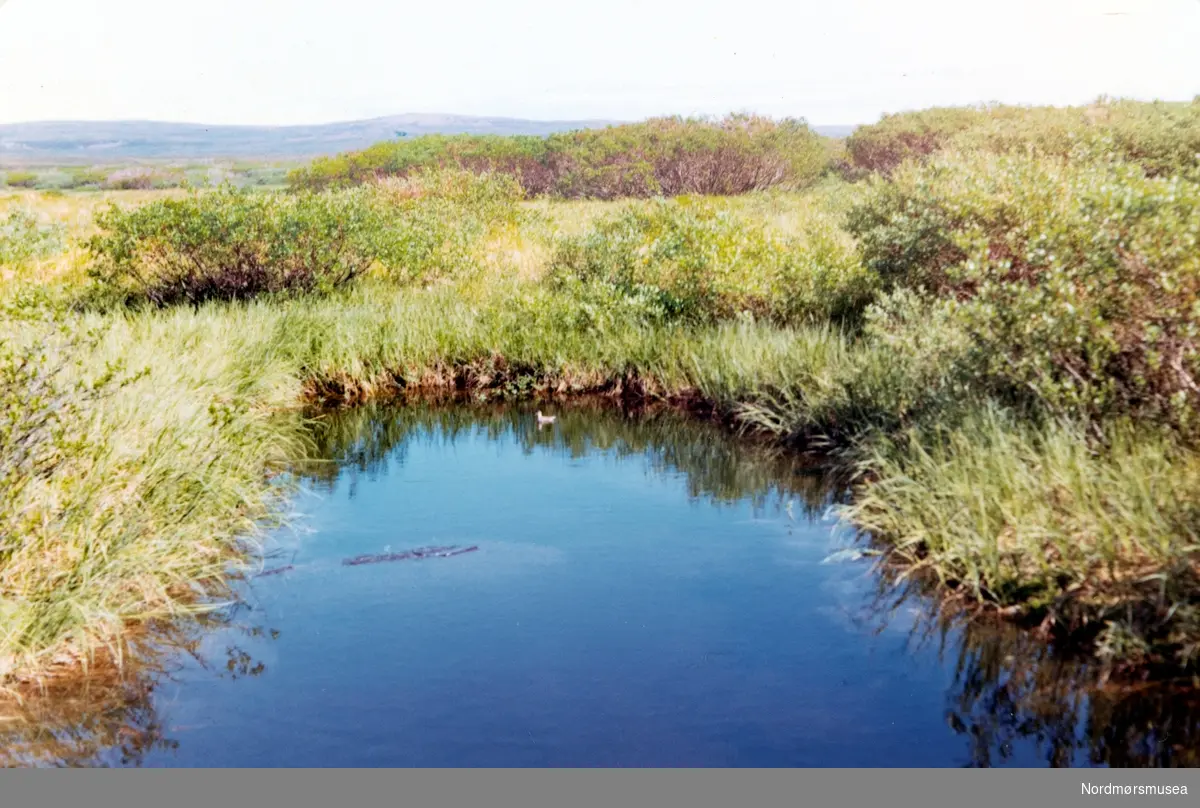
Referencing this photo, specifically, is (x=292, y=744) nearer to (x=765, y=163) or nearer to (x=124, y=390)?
(x=124, y=390)

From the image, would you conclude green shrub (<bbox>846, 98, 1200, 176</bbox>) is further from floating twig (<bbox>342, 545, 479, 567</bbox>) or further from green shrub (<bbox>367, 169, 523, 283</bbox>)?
floating twig (<bbox>342, 545, 479, 567</bbox>)

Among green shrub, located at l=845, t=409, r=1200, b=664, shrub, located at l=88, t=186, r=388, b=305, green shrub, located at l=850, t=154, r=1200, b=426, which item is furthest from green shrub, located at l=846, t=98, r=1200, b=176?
green shrub, located at l=845, t=409, r=1200, b=664

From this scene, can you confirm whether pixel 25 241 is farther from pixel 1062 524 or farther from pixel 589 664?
pixel 1062 524

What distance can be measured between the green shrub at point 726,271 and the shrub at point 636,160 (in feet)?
66.9

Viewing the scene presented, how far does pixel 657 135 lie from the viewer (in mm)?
38906

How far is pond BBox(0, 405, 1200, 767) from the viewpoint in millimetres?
5156

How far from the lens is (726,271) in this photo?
1308cm

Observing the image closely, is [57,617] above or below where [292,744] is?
above

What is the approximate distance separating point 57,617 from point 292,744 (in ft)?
4.81

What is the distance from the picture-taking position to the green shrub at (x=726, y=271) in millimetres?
12688

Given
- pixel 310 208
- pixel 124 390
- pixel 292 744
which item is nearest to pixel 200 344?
pixel 124 390

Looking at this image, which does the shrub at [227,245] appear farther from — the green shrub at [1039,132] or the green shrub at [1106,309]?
the green shrub at [1106,309]

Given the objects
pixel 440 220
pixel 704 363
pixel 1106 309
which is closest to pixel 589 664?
pixel 1106 309

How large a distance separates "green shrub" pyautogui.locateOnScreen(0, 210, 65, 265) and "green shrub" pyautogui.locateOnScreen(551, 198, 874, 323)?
27.3 ft
